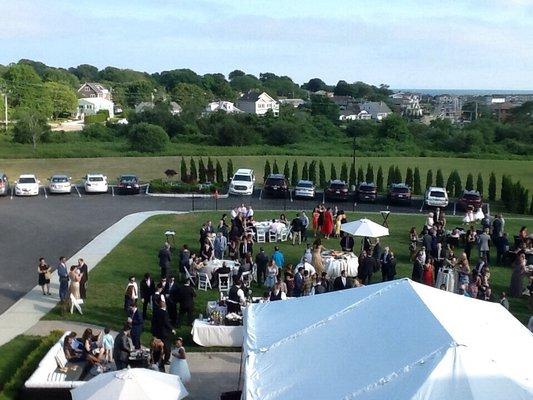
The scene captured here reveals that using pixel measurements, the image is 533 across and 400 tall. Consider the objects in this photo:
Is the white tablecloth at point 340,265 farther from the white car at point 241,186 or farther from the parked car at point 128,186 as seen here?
the parked car at point 128,186

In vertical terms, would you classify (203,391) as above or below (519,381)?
below

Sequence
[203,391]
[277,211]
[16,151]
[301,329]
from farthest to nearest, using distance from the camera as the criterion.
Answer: [16,151], [277,211], [203,391], [301,329]

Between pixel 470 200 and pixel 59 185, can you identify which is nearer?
pixel 470 200

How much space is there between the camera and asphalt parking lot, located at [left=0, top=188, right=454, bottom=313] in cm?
2143

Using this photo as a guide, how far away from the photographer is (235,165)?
52938 millimetres

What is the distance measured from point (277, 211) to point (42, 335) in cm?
1776

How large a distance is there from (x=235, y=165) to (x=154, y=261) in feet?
101

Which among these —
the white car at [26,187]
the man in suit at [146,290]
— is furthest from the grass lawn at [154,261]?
the white car at [26,187]

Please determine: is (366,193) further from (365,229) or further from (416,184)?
(365,229)

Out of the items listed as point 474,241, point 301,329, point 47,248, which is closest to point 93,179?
point 47,248

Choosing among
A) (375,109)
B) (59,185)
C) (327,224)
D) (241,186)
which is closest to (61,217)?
(59,185)

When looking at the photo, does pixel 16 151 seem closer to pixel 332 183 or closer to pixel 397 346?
pixel 332 183

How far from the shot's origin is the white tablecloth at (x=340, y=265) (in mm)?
20125

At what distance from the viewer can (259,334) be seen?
1097 cm
